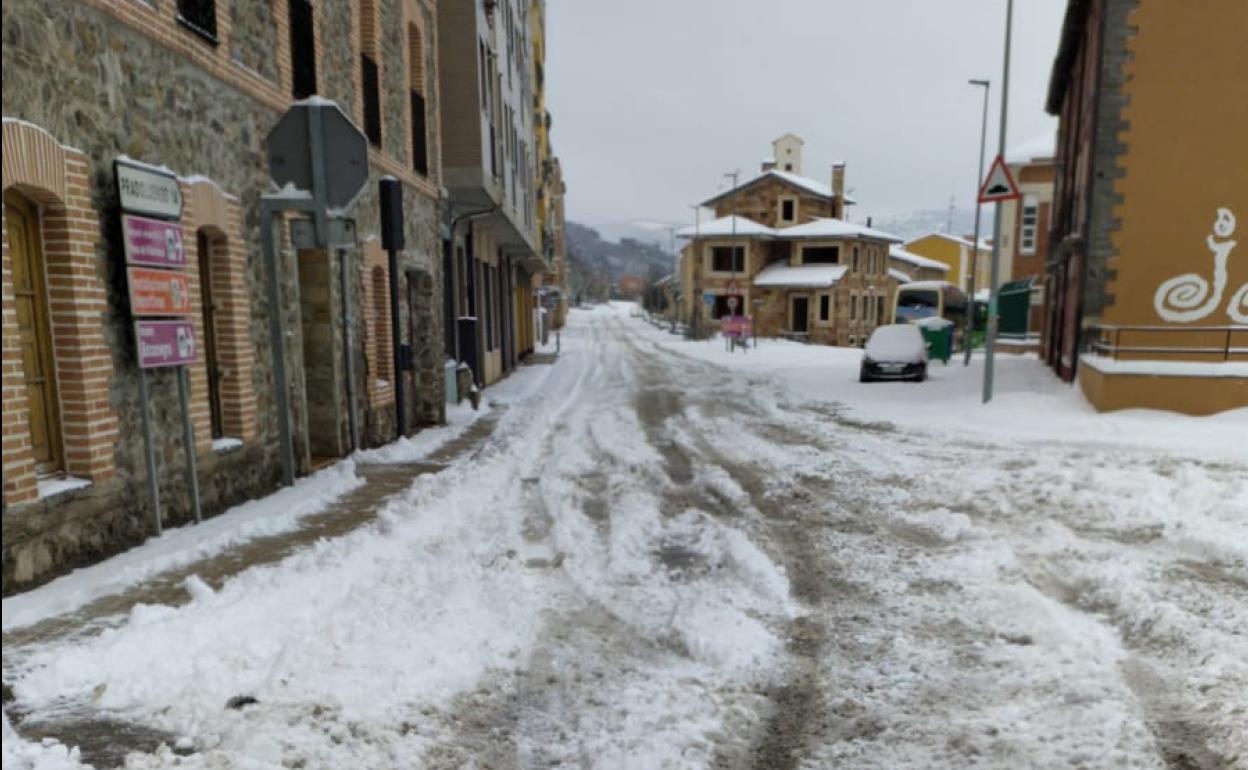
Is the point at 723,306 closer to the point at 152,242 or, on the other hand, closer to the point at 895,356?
the point at 895,356

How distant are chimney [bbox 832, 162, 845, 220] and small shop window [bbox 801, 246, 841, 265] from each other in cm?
604

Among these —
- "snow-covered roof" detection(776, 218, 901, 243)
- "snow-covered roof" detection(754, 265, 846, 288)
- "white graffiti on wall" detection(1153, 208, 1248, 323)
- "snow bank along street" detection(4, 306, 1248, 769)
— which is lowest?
"snow bank along street" detection(4, 306, 1248, 769)

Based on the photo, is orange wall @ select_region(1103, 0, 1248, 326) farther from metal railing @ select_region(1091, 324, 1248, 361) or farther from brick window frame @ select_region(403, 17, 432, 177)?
brick window frame @ select_region(403, 17, 432, 177)

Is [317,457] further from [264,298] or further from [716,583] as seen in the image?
[716,583]

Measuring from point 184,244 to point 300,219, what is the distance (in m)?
1.05

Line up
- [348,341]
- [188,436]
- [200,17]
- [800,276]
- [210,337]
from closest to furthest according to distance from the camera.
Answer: [188,436] < [200,17] < [210,337] < [348,341] < [800,276]

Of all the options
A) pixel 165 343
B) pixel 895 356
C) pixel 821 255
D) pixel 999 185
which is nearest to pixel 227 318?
pixel 165 343

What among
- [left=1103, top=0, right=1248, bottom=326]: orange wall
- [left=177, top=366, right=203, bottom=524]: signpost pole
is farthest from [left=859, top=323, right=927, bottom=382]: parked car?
[left=177, top=366, right=203, bottom=524]: signpost pole

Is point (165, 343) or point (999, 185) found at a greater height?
point (999, 185)

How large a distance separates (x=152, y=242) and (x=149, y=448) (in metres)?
1.48

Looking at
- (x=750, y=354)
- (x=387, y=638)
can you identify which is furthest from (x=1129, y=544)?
(x=750, y=354)

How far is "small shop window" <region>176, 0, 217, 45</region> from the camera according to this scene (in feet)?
19.3

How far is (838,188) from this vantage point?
53188mm

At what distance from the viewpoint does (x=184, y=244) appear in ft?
18.9
